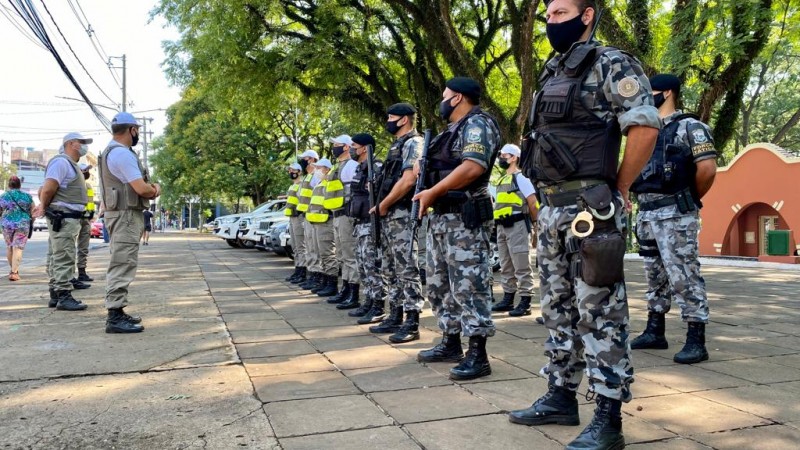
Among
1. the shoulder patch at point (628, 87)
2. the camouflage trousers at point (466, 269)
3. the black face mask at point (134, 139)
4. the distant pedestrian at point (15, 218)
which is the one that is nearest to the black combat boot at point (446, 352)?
the camouflage trousers at point (466, 269)

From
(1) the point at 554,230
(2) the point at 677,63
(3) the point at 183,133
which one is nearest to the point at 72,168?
(1) the point at 554,230

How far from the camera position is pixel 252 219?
17.7 metres

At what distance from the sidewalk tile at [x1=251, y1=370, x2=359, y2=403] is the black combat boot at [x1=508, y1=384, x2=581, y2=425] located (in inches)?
42.0

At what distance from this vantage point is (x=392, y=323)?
221 inches

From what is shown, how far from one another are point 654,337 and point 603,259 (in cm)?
252

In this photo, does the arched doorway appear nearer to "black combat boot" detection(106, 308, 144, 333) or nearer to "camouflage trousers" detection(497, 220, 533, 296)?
"camouflage trousers" detection(497, 220, 533, 296)

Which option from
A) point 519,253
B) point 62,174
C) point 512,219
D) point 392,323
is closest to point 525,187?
point 512,219

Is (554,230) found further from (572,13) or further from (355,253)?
(355,253)

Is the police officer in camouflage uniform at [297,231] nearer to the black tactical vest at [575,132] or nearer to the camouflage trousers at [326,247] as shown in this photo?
the camouflage trousers at [326,247]

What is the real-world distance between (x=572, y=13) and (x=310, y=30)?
1480 centimetres

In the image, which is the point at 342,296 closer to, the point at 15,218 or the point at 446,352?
the point at 446,352

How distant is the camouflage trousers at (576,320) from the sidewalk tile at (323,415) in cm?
96

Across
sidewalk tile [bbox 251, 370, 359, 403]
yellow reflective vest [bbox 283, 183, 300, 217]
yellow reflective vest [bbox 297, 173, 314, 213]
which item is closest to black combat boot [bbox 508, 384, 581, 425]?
sidewalk tile [bbox 251, 370, 359, 403]

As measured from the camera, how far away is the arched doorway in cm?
1808
